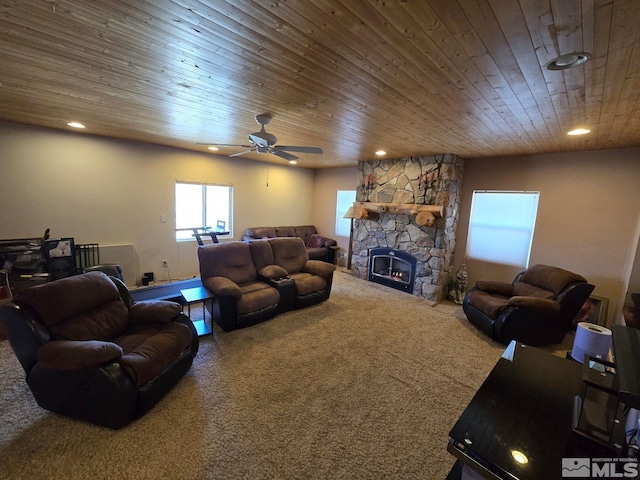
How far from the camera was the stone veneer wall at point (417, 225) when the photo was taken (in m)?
4.69

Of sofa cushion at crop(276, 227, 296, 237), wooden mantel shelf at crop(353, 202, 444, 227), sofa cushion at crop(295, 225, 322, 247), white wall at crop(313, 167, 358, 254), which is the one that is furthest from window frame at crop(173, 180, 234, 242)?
wooden mantel shelf at crop(353, 202, 444, 227)

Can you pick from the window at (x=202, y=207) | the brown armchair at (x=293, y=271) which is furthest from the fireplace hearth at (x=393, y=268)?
the window at (x=202, y=207)

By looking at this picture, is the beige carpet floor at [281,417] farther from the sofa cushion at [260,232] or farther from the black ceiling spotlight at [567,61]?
→ the sofa cushion at [260,232]

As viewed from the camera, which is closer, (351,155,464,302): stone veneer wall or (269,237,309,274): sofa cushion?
(269,237,309,274): sofa cushion

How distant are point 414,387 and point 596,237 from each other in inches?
142

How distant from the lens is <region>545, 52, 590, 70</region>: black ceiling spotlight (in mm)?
1529

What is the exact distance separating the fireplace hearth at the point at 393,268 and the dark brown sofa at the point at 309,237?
57.6 inches

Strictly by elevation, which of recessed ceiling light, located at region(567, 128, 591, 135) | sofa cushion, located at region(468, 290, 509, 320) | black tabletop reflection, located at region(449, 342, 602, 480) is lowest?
sofa cushion, located at region(468, 290, 509, 320)

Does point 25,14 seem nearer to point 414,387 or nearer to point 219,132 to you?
point 219,132

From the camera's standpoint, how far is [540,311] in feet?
10.2

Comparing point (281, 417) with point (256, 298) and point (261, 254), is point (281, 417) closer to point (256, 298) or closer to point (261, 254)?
point (256, 298)

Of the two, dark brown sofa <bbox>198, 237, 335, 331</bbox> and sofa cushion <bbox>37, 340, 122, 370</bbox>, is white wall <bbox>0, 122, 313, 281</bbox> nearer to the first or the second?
dark brown sofa <bbox>198, 237, 335, 331</bbox>

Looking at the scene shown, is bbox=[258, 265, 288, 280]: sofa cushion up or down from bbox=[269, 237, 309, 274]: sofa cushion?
down

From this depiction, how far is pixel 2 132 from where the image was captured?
11.9 ft
